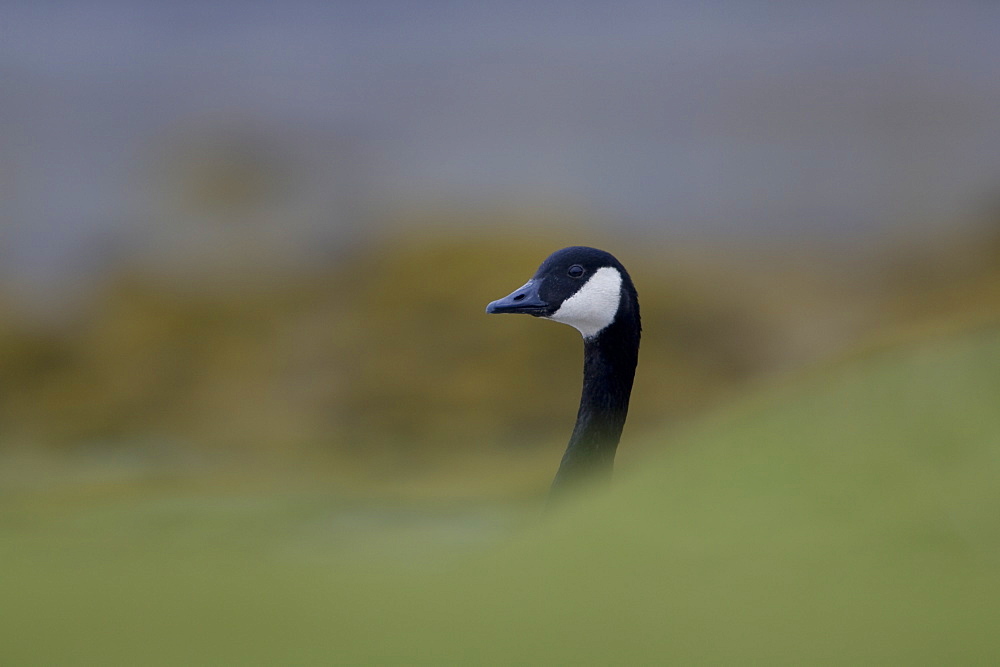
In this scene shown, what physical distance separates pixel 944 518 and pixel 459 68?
1514mm

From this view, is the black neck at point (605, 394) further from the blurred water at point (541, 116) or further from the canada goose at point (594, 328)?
the blurred water at point (541, 116)

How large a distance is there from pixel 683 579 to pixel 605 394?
94cm

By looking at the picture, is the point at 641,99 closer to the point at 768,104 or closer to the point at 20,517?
the point at 768,104

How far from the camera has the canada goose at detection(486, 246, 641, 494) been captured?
5.93 feet

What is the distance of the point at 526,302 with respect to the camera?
1.78 m

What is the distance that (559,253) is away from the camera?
6.04 ft

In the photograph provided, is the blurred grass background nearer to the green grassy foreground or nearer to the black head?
the black head

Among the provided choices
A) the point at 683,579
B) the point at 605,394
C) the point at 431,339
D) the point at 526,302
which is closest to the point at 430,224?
the point at 431,339

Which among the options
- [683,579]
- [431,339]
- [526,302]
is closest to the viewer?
[683,579]

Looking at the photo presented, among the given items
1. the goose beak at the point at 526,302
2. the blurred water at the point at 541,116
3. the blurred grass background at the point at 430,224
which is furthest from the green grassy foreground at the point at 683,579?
the blurred water at the point at 541,116

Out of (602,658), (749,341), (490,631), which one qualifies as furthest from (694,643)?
(749,341)

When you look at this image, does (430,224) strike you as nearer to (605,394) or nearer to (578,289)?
(578,289)

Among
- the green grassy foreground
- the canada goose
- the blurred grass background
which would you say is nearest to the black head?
the canada goose

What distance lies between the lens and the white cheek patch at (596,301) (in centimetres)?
181
